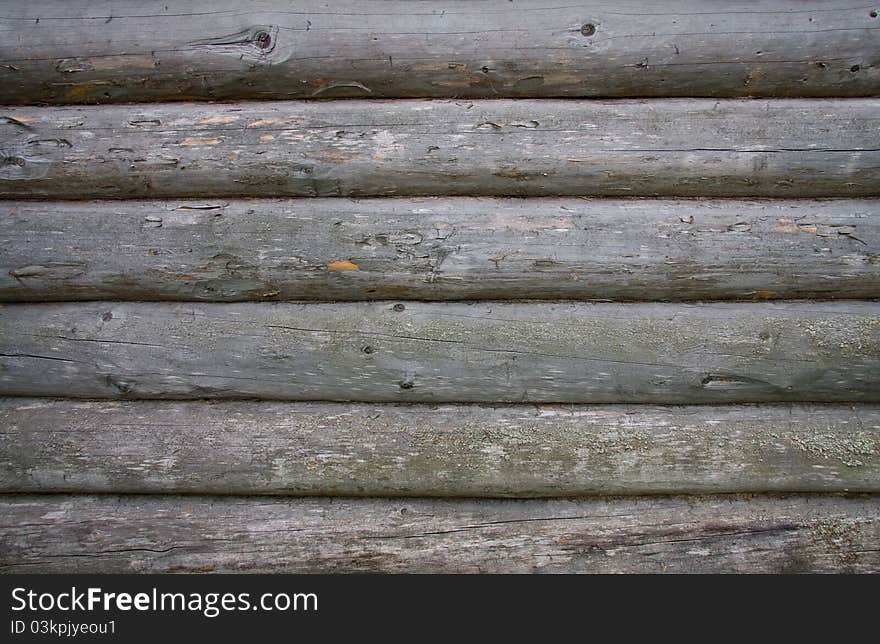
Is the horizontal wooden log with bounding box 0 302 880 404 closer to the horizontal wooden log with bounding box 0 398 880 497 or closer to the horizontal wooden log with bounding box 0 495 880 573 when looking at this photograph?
the horizontal wooden log with bounding box 0 398 880 497

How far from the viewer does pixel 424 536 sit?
2084 millimetres

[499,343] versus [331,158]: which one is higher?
[331,158]

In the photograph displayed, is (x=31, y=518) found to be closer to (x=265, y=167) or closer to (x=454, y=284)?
(x=265, y=167)

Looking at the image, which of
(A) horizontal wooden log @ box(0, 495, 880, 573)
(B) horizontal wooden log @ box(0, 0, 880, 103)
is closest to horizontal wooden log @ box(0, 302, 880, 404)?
(A) horizontal wooden log @ box(0, 495, 880, 573)

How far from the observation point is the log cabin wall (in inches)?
78.2

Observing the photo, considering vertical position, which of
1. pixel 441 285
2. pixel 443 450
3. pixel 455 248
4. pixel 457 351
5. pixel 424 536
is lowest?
pixel 424 536

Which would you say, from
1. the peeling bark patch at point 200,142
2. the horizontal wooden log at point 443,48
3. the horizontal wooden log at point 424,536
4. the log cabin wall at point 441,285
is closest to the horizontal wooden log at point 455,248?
the log cabin wall at point 441,285

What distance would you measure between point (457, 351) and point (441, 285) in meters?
0.23

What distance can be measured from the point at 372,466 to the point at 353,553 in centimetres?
31

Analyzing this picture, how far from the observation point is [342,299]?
2076 millimetres

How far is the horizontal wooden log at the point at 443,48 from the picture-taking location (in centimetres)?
197

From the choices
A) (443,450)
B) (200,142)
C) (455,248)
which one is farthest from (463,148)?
(443,450)

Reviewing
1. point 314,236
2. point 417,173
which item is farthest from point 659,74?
point 314,236

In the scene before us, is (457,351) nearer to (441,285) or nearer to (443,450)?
(441,285)
